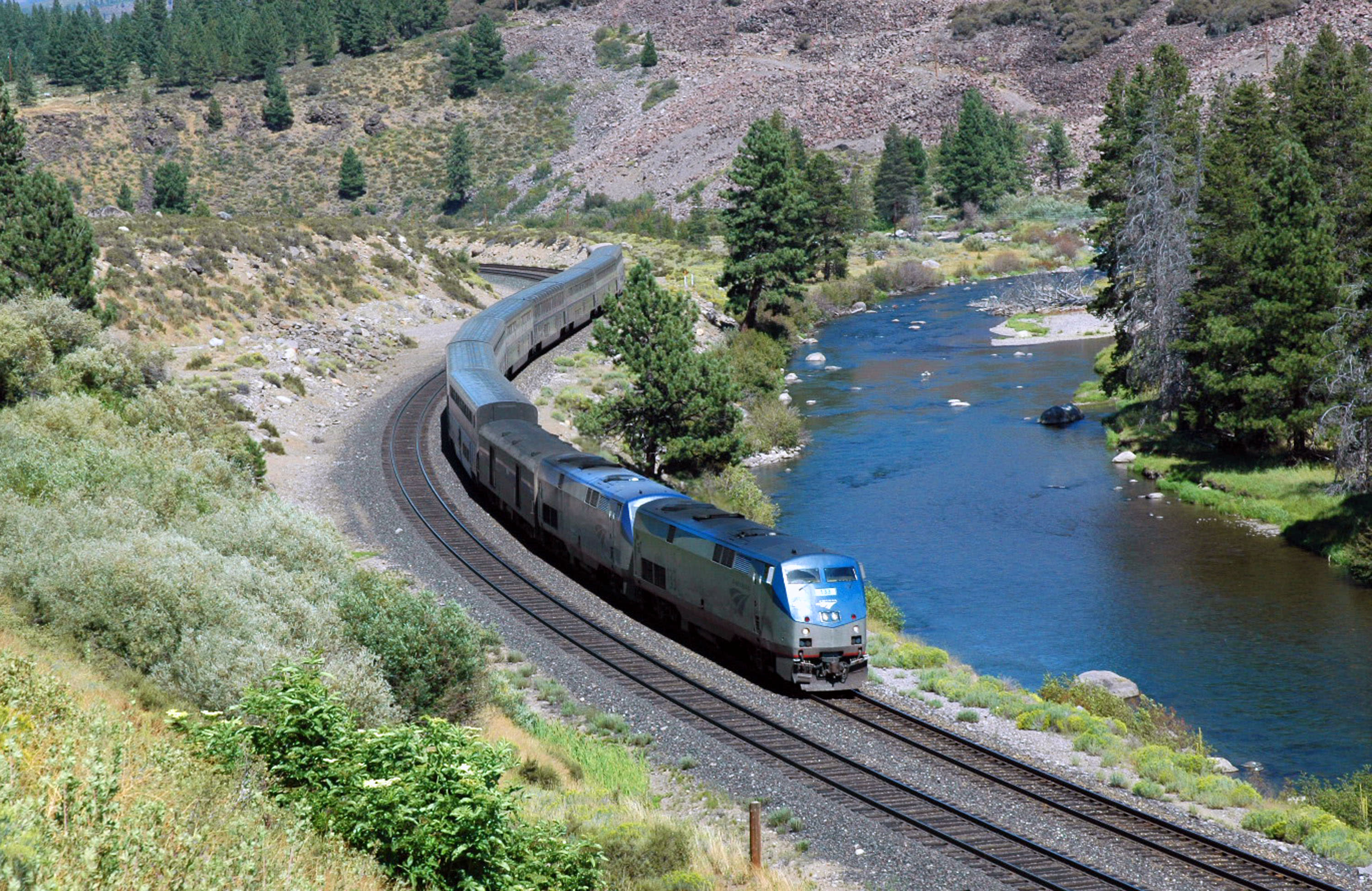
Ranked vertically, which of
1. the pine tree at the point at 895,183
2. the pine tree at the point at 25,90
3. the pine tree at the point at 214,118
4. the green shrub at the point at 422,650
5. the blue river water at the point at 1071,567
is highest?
the pine tree at the point at 25,90

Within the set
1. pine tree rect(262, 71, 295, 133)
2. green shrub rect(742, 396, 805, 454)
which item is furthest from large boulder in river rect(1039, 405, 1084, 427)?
pine tree rect(262, 71, 295, 133)

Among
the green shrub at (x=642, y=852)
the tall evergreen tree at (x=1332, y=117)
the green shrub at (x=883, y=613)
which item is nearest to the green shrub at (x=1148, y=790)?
the green shrub at (x=642, y=852)

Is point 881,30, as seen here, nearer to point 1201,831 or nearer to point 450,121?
point 450,121

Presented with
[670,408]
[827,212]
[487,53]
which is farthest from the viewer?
[487,53]

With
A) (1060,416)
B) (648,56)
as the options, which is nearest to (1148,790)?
(1060,416)

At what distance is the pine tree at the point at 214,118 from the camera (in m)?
137

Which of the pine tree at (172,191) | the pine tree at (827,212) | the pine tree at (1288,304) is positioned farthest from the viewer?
the pine tree at (172,191)

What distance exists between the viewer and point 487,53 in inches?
6132

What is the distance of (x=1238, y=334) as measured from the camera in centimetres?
4256

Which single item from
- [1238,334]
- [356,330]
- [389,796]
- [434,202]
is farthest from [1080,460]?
[434,202]

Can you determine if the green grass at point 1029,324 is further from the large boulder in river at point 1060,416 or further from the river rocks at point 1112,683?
the river rocks at point 1112,683

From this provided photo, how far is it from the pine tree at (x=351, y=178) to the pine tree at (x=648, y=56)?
49904mm

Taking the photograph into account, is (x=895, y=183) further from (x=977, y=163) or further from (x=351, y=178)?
(x=351, y=178)

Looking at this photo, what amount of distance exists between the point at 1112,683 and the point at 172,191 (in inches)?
3721
